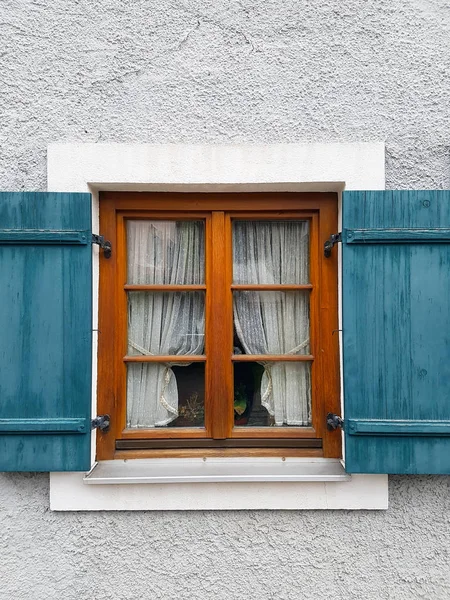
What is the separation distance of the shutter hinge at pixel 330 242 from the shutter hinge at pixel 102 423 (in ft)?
4.66

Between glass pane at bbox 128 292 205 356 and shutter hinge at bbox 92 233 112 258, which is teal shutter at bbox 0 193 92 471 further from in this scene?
glass pane at bbox 128 292 205 356

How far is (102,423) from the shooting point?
2182 mm

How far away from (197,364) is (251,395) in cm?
34

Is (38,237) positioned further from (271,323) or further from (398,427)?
(398,427)

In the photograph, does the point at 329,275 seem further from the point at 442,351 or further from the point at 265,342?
the point at 442,351

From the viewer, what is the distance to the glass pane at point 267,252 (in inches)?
92.1

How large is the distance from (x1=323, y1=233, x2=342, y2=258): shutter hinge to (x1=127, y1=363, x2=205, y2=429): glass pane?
895 millimetres

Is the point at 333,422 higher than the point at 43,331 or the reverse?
the reverse

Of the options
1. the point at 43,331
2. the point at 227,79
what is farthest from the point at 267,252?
the point at 43,331

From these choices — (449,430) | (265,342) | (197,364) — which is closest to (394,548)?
(449,430)

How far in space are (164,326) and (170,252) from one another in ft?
1.33

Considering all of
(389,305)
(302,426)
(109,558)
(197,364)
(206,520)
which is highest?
(389,305)

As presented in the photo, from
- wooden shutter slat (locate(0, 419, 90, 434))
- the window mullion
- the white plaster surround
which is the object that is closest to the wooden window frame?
the window mullion

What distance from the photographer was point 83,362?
81.2 inches
